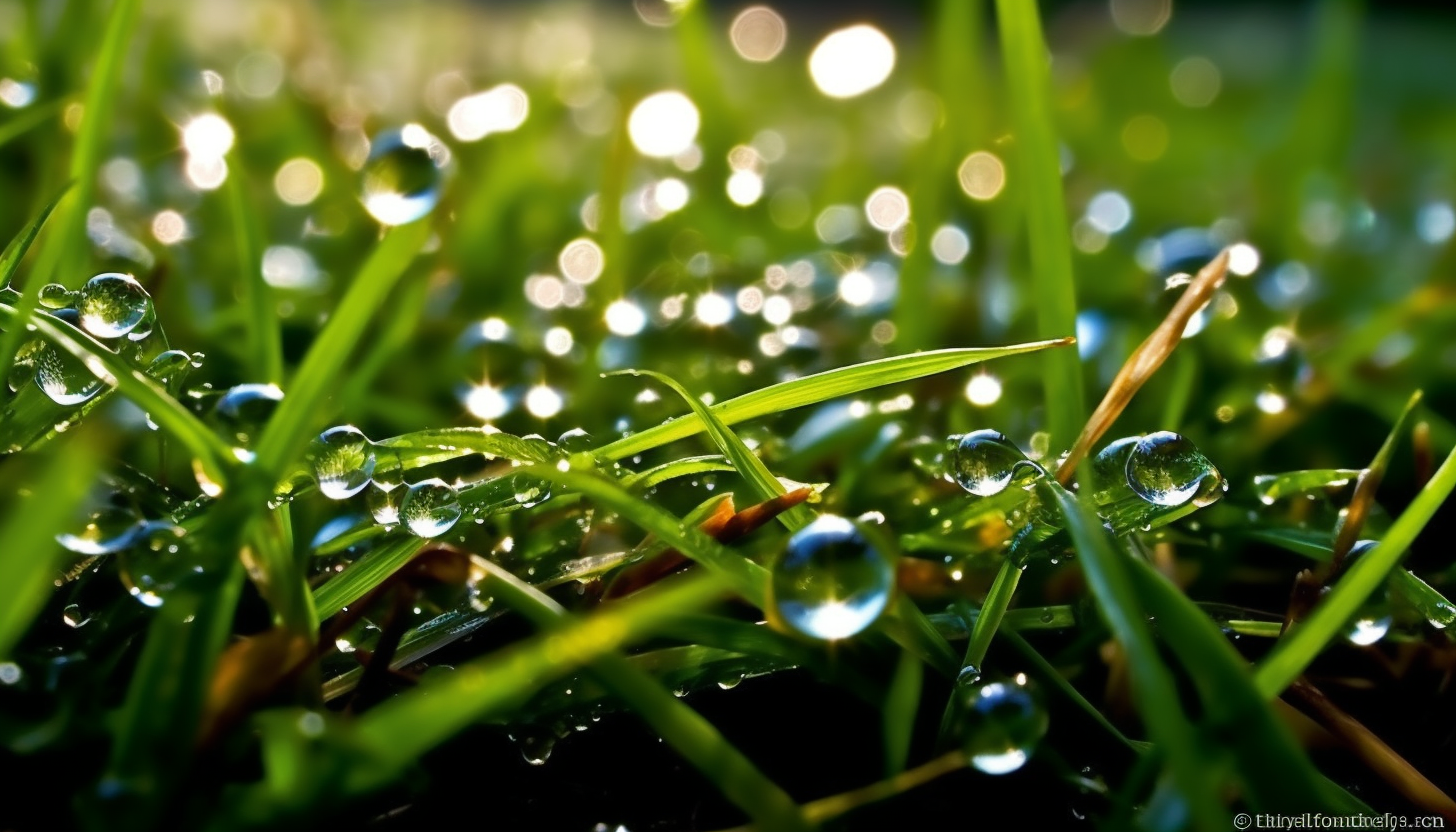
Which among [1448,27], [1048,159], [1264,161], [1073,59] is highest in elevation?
[1448,27]

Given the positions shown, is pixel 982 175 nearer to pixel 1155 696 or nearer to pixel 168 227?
pixel 168 227

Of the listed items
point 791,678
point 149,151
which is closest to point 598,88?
point 149,151

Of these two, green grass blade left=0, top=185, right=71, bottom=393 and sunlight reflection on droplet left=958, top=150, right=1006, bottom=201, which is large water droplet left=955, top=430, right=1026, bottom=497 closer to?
green grass blade left=0, top=185, right=71, bottom=393

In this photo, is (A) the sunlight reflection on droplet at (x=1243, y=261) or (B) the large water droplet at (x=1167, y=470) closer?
(B) the large water droplet at (x=1167, y=470)

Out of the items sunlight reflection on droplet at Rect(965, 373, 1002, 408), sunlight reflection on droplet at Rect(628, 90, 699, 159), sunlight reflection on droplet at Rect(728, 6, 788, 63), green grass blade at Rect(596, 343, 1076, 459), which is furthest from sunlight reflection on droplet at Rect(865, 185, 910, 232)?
sunlight reflection on droplet at Rect(728, 6, 788, 63)

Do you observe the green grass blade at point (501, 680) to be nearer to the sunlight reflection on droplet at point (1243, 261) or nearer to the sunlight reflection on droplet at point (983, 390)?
the sunlight reflection on droplet at point (983, 390)

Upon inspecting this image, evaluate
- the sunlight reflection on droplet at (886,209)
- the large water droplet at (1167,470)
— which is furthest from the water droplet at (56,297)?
the sunlight reflection on droplet at (886,209)

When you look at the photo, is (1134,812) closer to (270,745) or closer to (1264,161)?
(270,745)
